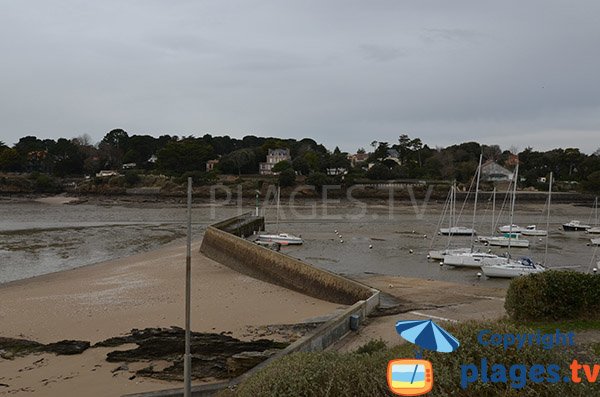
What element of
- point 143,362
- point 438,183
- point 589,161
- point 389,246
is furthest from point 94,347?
point 589,161

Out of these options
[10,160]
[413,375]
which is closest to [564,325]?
[413,375]

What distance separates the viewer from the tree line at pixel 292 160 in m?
95.6

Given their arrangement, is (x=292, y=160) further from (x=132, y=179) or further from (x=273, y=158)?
(x=132, y=179)

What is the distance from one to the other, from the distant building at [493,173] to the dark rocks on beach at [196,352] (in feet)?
324

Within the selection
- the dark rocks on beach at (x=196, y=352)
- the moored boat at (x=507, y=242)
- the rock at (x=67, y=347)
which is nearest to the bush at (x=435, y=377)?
the dark rocks on beach at (x=196, y=352)

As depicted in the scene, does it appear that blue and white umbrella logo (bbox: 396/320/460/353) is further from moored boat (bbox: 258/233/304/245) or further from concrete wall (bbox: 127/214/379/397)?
moored boat (bbox: 258/233/304/245)

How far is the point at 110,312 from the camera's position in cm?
1620

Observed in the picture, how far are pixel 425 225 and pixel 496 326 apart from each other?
141ft

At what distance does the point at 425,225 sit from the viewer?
1902 inches

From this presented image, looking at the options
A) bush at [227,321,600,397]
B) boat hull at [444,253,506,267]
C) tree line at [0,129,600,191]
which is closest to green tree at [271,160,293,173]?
tree line at [0,129,600,191]

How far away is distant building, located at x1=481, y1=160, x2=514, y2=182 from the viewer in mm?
104625

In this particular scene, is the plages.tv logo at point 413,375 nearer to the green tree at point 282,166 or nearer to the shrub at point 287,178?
the shrub at point 287,178

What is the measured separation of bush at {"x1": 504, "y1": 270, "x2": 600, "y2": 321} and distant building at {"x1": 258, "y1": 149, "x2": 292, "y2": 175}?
327 feet

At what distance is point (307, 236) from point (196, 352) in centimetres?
2900
